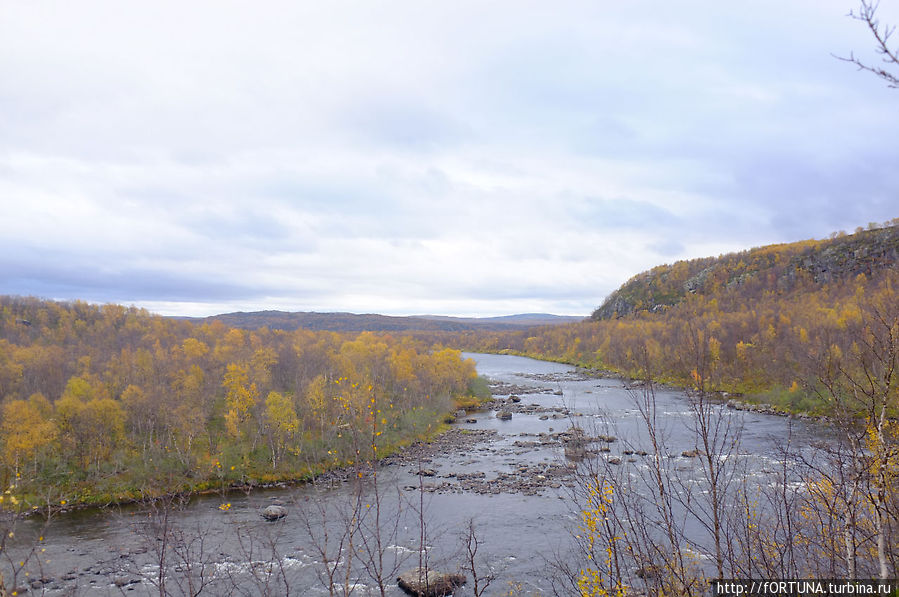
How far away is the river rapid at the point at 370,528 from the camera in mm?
16500

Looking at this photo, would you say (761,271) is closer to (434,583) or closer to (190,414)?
(190,414)

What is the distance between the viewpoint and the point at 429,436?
41.0 metres

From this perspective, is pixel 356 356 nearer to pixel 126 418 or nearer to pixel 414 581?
pixel 126 418

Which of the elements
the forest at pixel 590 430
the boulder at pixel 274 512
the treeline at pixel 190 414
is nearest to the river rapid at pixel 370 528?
the boulder at pixel 274 512

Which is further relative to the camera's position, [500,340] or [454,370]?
[500,340]

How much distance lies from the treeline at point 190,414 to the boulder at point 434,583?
4.68 metres

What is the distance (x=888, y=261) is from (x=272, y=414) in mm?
116864

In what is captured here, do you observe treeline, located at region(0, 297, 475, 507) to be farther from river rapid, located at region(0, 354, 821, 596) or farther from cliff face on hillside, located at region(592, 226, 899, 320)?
cliff face on hillside, located at region(592, 226, 899, 320)

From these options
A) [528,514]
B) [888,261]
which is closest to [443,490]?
[528,514]

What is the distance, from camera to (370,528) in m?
18.8

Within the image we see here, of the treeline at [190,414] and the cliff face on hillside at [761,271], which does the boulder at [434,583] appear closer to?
the treeline at [190,414]

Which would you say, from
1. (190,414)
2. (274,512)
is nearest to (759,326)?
(274,512)

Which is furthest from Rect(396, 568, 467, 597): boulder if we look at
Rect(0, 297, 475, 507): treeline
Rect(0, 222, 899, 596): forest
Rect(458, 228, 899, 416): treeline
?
Rect(458, 228, 899, 416): treeline

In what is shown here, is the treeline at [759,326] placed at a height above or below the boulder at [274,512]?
above
